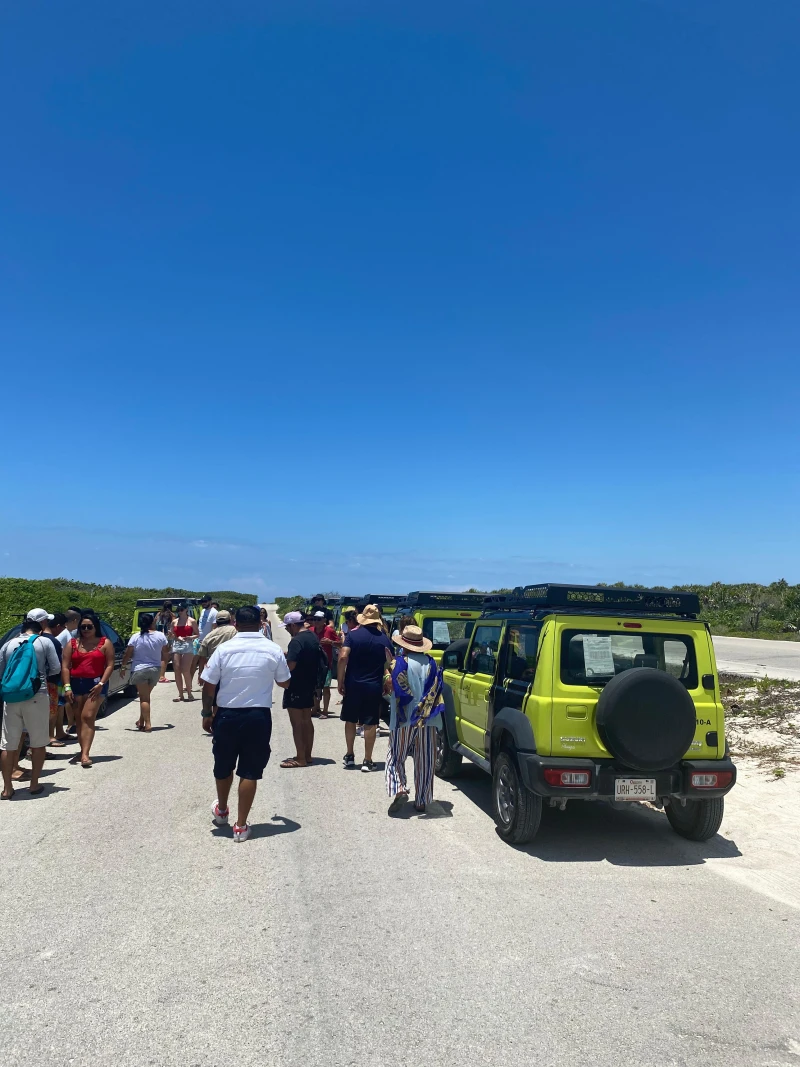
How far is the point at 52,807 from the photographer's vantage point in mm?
7543

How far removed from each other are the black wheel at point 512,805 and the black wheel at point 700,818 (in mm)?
1457

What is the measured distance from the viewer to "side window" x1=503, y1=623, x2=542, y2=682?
673 cm

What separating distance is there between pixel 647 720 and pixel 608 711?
1.05 feet

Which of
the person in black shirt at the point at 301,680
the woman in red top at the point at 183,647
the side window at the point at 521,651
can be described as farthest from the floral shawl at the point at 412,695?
the woman in red top at the point at 183,647

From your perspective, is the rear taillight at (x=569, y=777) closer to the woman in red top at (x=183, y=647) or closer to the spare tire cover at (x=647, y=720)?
the spare tire cover at (x=647, y=720)

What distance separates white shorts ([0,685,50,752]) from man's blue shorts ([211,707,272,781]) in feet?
7.54

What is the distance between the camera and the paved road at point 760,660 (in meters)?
18.7

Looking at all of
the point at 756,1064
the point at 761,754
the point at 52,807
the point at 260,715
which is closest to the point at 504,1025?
the point at 756,1064

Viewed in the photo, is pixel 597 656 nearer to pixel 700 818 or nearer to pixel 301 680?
pixel 700 818

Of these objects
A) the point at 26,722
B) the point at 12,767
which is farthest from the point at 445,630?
the point at 12,767

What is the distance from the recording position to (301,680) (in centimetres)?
921

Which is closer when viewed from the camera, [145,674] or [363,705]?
[363,705]

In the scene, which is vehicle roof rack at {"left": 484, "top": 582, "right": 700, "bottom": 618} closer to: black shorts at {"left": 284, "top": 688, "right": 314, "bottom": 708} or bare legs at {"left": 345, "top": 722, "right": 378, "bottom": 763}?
bare legs at {"left": 345, "top": 722, "right": 378, "bottom": 763}

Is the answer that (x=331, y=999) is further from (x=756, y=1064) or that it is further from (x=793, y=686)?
(x=793, y=686)
